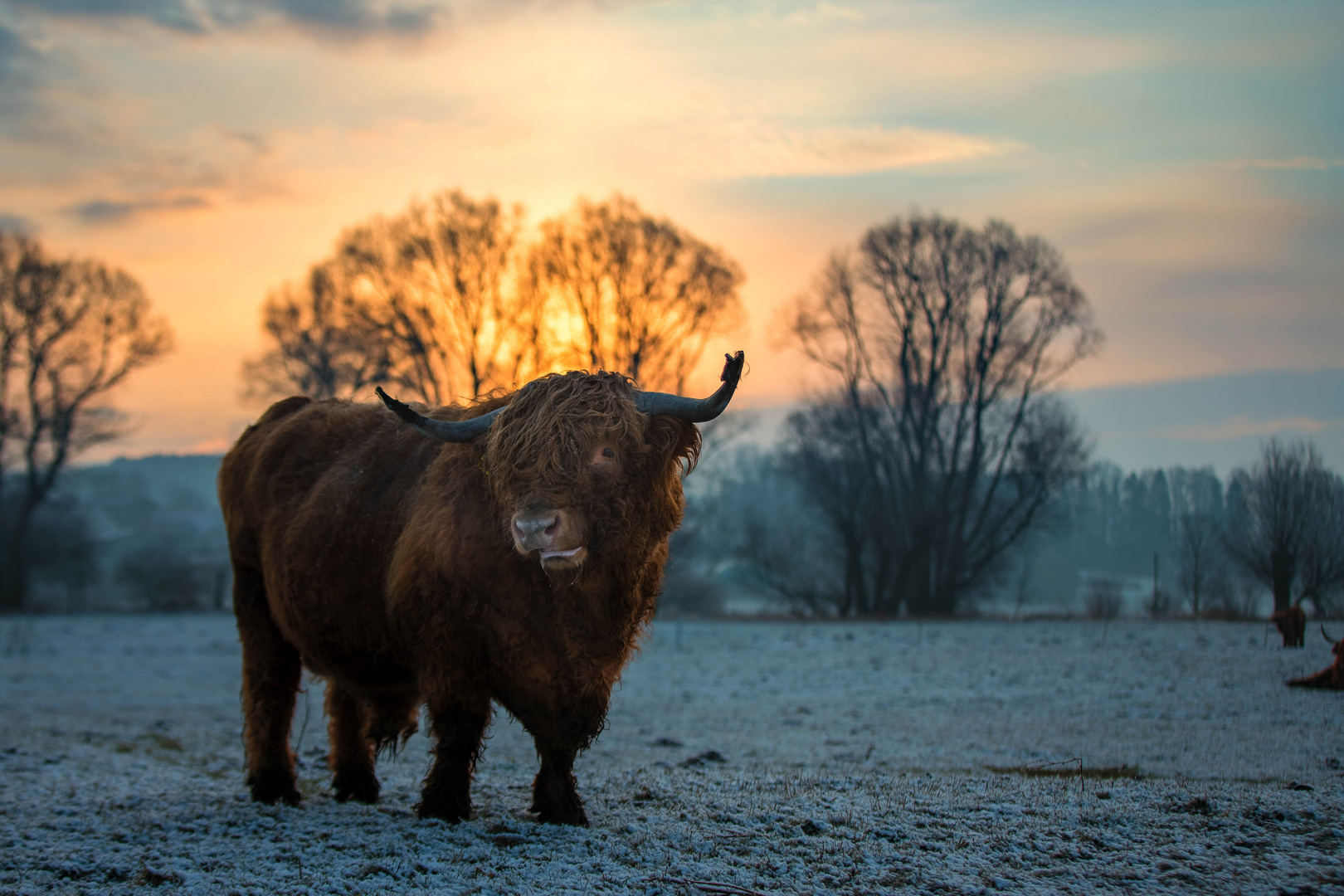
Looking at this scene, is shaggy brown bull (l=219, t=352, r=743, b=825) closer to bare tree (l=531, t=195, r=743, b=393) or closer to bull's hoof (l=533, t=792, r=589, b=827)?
bull's hoof (l=533, t=792, r=589, b=827)

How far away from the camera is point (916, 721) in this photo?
10156mm

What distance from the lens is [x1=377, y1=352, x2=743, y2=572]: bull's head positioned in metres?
4.38

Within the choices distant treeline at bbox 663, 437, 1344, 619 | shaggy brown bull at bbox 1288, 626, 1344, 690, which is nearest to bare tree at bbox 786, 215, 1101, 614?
distant treeline at bbox 663, 437, 1344, 619

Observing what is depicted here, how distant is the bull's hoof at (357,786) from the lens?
6066 mm

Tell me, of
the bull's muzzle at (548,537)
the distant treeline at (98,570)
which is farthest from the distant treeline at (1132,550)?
the distant treeline at (98,570)

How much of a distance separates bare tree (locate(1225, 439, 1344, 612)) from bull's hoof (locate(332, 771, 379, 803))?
476 inches

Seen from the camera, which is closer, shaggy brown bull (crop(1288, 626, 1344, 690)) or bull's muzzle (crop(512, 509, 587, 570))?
bull's muzzle (crop(512, 509, 587, 570))

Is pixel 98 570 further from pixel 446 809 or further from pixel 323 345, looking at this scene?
pixel 446 809

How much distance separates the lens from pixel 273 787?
5.90 metres

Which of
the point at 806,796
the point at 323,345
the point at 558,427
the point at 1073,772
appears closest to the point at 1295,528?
the point at 1073,772

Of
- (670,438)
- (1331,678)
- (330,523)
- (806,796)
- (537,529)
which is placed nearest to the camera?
(537,529)

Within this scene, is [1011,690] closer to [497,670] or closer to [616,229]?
[497,670]

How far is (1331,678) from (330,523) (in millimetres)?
9595

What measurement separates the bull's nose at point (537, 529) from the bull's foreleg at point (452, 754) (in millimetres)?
1100
